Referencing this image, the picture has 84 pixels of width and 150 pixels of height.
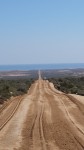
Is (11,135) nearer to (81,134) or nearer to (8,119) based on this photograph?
(81,134)

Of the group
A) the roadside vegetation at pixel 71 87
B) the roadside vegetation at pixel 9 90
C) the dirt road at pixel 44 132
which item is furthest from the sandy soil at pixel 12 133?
the roadside vegetation at pixel 71 87

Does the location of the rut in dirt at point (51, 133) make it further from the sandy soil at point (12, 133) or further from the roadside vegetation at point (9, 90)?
the roadside vegetation at point (9, 90)

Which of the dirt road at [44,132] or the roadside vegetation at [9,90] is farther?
the roadside vegetation at [9,90]

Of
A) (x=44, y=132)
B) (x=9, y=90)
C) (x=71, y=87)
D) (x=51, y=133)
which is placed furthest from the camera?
(x=71, y=87)

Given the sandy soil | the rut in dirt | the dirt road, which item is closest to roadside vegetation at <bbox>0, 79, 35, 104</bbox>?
the dirt road

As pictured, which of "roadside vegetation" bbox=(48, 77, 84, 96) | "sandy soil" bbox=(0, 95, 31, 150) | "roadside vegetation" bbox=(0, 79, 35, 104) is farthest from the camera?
"roadside vegetation" bbox=(48, 77, 84, 96)

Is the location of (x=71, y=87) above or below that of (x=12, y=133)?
below

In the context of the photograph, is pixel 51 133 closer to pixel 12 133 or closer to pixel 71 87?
pixel 12 133

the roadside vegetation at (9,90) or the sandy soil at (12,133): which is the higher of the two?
the sandy soil at (12,133)

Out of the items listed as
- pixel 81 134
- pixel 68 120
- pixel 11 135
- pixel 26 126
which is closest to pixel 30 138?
pixel 11 135

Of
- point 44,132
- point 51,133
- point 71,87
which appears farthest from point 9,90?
point 51,133

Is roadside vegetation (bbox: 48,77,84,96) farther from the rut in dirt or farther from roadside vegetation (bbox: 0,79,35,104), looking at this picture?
the rut in dirt
